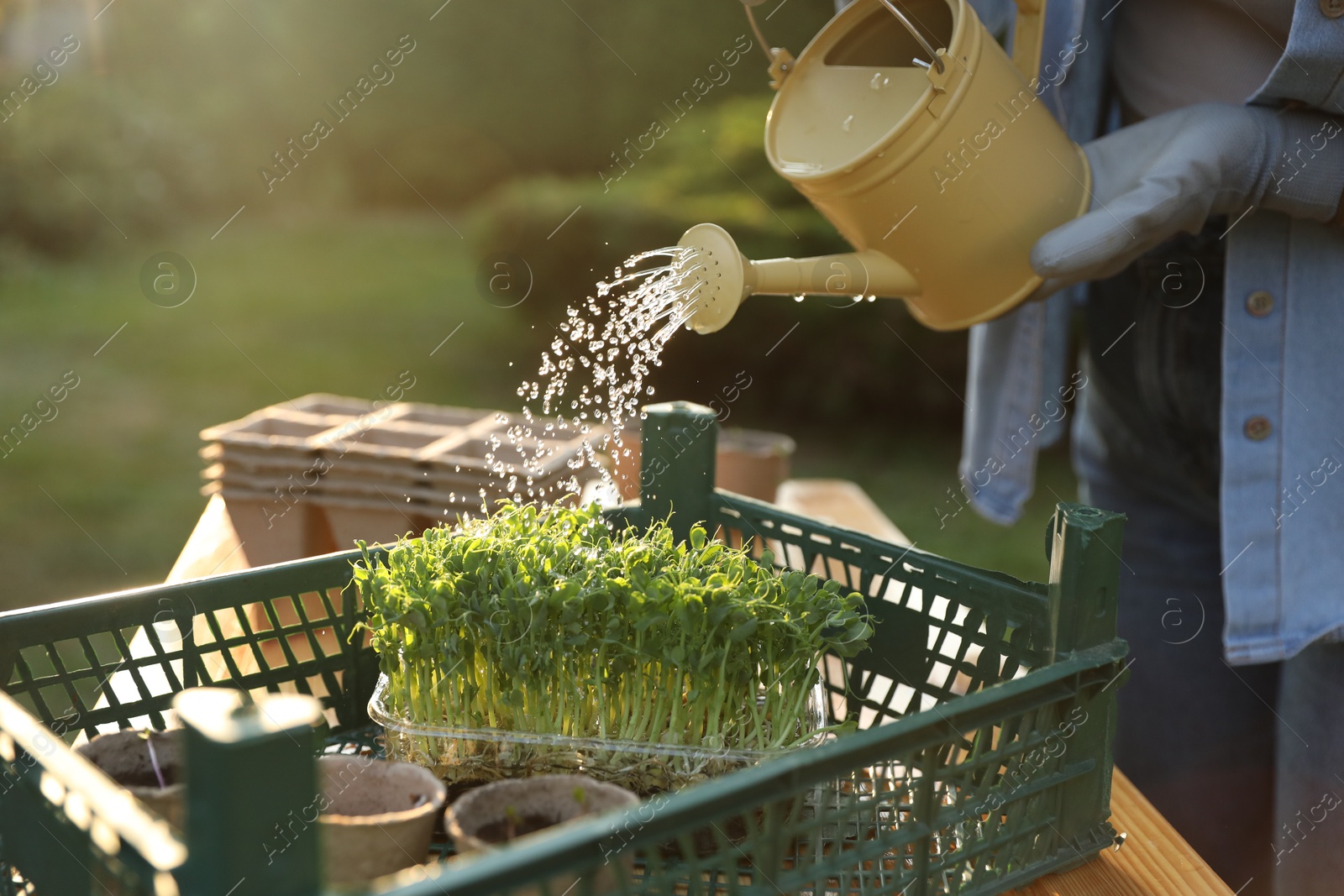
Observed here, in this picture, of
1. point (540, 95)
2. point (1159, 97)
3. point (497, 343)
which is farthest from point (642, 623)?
point (540, 95)

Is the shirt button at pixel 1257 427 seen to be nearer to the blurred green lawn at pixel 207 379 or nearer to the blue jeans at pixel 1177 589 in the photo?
the blue jeans at pixel 1177 589

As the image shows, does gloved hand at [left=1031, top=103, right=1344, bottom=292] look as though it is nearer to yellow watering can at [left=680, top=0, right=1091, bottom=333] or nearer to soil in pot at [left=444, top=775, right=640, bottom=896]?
yellow watering can at [left=680, top=0, right=1091, bottom=333]

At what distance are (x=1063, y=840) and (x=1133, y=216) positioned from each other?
2.49ft

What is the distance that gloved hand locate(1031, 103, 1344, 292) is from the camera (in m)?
1.38

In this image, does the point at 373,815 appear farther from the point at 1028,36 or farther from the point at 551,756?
the point at 1028,36

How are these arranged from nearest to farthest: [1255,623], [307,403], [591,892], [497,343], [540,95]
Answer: [591,892], [1255,623], [307,403], [497,343], [540,95]

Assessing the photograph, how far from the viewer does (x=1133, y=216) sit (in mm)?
1373

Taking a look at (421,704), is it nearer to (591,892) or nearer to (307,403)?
(591,892)

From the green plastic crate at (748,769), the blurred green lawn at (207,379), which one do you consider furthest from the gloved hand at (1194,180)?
the blurred green lawn at (207,379)

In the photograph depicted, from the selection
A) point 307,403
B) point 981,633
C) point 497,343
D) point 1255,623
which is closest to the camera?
point 981,633

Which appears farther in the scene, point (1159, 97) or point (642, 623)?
point (1159, 97)

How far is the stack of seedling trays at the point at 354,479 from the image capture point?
1788 mm

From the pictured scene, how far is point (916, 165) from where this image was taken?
1290mm

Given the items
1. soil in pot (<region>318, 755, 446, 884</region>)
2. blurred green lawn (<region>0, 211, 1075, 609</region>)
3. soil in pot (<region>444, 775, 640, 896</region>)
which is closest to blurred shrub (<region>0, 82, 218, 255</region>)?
blurred green lawn (<region>0, 211, 1075, 609</region>)
